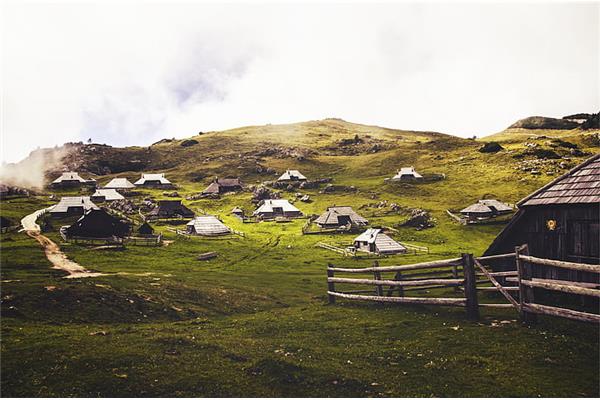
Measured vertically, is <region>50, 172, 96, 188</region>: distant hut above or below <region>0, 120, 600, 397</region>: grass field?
above

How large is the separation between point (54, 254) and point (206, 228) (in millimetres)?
28631

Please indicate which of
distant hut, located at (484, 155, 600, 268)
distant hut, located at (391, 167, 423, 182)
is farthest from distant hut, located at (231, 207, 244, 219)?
distant hut, located at (484, 155, 600, 268)

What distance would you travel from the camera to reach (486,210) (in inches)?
2936

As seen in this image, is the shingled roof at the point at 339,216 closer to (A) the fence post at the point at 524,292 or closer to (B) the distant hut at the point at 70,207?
(B) the distant hut at the point at 70,207

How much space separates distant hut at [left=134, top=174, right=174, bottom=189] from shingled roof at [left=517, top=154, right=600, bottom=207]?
124422mm

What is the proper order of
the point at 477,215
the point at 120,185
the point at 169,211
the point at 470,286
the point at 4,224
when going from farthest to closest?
the point at 120,185 < the point at 169,211 < the point at 477,215 < the point at 4,224 < the point at 470,286

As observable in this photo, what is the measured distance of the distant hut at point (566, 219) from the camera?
17406 millimetres

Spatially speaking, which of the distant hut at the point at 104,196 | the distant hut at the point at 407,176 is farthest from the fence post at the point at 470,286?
the distant hut at the point at 104,196

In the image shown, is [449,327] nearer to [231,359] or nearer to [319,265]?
[231,359]

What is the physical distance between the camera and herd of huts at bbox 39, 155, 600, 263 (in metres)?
17.8

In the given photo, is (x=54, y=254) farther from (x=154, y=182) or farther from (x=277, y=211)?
(x=154, y=182)

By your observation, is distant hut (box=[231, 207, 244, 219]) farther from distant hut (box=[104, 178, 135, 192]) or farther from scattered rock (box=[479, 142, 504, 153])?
scattered rock (box=[479, 142, 504, 153])

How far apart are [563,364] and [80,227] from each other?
6206 centimetres

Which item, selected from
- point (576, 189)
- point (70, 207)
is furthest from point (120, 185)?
point (576, 189)
